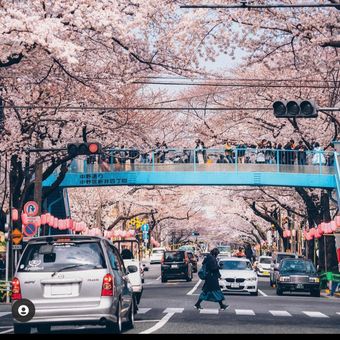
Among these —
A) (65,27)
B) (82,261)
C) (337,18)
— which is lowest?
(82,261)

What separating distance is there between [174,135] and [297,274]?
26.0 meters

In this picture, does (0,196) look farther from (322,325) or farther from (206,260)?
(322,325)

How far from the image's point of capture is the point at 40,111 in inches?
1314

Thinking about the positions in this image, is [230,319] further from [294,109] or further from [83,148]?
[83,148]

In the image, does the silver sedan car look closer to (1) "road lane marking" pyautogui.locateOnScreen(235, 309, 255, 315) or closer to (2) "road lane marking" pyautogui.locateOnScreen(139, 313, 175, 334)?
(2) "road lane marking" pyautogui.locateOnScreen(139, 313, 175, 334)

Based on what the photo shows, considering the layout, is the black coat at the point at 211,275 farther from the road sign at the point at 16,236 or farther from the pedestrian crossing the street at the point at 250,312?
the road sign at the point at 16,236

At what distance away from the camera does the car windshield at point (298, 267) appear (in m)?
36.4

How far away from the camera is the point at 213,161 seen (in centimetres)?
4847

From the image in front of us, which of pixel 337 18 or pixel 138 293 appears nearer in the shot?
pixel 337 18

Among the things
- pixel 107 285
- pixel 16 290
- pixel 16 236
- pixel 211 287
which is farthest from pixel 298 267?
pixel 16 290

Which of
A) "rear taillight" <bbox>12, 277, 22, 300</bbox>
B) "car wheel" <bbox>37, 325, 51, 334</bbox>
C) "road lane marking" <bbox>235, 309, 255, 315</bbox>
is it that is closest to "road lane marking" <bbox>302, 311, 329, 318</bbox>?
"road lane marking" <bbox>235, 309, 255, 315</bbox>

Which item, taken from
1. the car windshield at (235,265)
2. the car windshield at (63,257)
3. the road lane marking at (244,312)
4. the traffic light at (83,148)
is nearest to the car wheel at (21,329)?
the car windshield at (63,257)

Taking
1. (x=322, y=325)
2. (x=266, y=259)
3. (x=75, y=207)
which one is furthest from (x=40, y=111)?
(x=75, y=207)

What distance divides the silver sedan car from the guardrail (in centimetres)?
1512
